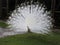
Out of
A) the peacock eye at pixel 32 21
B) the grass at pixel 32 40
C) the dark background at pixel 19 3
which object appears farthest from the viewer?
the dark background at pixel 19 3

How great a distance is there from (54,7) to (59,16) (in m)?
0.51

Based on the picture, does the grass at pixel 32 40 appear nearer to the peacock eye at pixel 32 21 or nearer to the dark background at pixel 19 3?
the peacock eye at pixel 32 21

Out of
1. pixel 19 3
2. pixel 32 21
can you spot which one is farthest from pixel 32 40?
pixel 19 3

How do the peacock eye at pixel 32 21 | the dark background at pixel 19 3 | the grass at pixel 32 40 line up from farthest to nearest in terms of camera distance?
the dark background at pixel 19 3
the peacock eye at pixel 32 21
the grass at pixel 32 40

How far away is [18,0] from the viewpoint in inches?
553

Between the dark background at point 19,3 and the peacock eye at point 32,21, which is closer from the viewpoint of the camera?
the peacock eye at point 32,21

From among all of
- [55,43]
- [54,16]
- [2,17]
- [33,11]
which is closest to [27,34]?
[33,11]

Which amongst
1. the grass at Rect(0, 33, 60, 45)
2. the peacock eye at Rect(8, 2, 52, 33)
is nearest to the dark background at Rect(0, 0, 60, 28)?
the peacock eye at Rect(8, 2, 52, 33)

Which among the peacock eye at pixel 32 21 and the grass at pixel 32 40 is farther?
the peacock eye at pixel 32 21

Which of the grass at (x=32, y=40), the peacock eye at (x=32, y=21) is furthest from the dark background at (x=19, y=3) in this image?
the grass at (x=32, y=40)

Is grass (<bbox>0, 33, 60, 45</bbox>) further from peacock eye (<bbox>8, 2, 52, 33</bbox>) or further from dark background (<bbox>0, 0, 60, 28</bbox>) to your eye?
dark background (<bbox>0, 0, 60, 28</bbox>)

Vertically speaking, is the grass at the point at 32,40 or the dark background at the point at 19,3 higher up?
the dark background at the point at 19,3

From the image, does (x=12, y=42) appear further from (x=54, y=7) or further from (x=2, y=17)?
(x=2, y=17)

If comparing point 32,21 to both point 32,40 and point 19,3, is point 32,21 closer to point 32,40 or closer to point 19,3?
point 32,40
